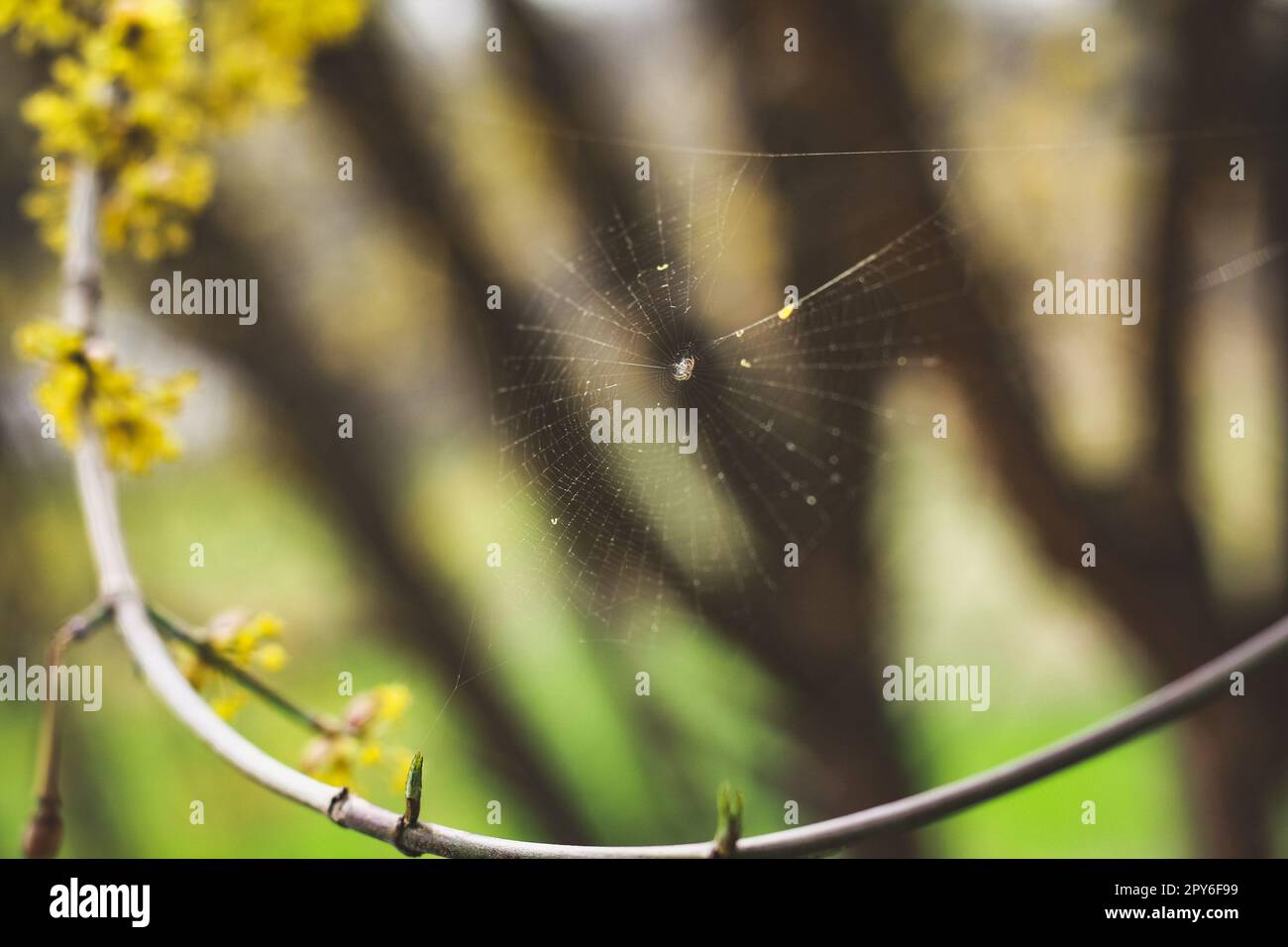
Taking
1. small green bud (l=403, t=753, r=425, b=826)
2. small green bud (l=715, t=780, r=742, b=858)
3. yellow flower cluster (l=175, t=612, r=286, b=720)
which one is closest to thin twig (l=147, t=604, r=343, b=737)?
yellow flower cluster (l=175, t=612, r=286, b=720)

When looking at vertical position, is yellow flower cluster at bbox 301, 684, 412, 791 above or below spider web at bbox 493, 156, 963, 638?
below

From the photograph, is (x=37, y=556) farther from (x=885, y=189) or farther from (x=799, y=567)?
(x=885, y=189)

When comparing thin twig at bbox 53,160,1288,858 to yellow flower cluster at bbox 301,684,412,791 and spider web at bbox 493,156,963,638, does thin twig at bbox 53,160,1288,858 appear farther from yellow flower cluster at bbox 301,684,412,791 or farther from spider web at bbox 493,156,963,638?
spider web at bbox 493,156,963,638

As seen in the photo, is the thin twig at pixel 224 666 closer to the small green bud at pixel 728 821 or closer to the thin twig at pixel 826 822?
the thin twig at pixel 826 822

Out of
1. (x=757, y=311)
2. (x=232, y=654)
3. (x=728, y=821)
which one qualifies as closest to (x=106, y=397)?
(x=232, y=654)

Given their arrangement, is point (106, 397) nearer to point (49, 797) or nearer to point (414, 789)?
point (49, 797)
